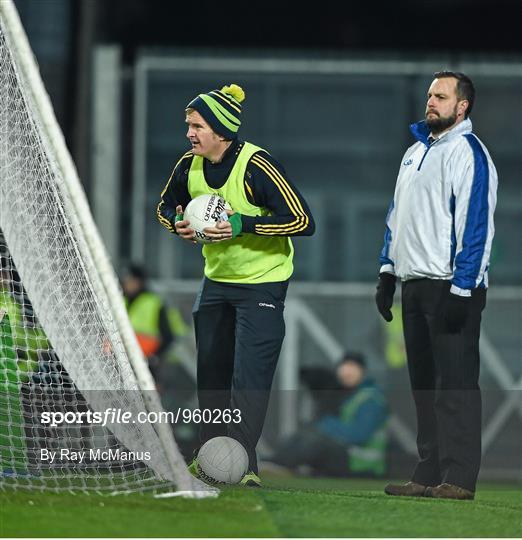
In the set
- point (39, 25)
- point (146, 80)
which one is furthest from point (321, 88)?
point (39, 25)

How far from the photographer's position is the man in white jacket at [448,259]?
6.34 meters

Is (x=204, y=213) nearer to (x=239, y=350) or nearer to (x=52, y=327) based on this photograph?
(x=239, y=350)

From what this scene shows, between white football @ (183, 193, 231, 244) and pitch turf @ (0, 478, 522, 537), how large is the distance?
3.38 feet

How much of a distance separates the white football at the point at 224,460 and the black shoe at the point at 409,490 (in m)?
0.65

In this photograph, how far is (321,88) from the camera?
1397 cm

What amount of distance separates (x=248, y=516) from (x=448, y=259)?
137 cm

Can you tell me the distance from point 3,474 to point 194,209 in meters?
1.28

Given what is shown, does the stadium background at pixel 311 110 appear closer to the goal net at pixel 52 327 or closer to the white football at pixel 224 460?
the goal net at pixel 52 327

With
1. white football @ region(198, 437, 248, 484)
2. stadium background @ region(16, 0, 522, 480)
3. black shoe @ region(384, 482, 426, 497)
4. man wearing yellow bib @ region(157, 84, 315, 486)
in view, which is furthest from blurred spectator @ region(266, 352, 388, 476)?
white football @ region(198, 437, 248, 484)

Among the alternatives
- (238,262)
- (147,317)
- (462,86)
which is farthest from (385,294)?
(147,317)

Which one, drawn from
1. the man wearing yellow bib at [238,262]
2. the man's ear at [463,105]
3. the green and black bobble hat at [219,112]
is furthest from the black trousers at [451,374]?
the green and black bobble hat at [219,112]

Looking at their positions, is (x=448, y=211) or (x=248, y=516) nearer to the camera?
(x=248, y=516)

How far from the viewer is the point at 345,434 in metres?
10.9

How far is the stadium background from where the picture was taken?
44.0 feet
